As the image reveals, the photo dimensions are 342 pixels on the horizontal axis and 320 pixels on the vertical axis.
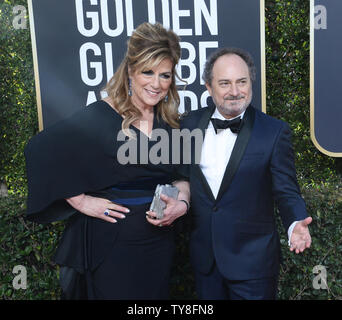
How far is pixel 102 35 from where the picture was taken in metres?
2.62

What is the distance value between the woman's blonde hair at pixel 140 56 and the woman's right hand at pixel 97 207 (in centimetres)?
41

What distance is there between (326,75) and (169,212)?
176 cm

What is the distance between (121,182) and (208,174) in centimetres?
48

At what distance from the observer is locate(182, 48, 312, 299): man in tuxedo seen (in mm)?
1837

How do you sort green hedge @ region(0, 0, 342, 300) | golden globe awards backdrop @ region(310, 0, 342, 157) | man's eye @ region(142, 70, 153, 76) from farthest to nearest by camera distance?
golden globe awards backdrop @ region(310, 0, 342, 157) → green hedge @ region(0, 0, 342, 300) → man's eye @ region(142, 70, 153, 76)

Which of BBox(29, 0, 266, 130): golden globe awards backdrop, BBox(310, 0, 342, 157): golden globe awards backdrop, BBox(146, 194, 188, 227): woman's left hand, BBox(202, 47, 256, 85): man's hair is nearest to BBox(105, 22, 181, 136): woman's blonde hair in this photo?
BBox(202, 47, 256, 85): man's hair

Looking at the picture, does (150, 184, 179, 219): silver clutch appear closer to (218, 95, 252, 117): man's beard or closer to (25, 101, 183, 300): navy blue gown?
(25, 101, 183, 300): navy blue gown

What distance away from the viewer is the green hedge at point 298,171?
2.60 metres

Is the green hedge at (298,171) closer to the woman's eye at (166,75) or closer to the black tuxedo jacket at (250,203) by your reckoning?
the black tuxedo jacket at (250,203)

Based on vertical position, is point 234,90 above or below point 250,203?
above

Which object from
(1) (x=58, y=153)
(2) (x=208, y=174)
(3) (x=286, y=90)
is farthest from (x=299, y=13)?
(1) (x=58, y=153)

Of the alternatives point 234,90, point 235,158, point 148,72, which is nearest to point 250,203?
point 235,158

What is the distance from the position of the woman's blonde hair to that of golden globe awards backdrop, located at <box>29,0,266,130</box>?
2.22 feet

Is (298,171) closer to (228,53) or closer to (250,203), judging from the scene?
(250,203)
